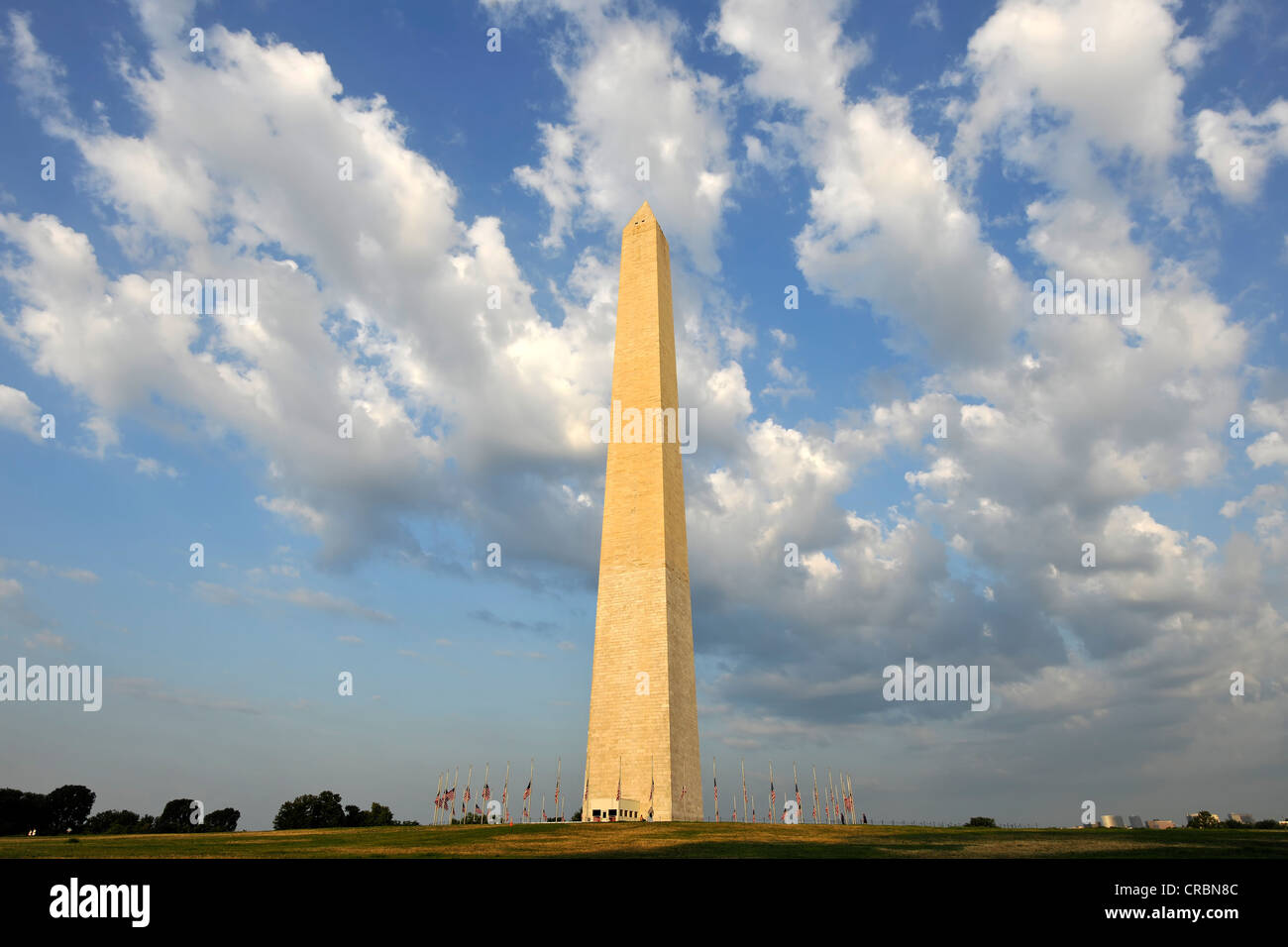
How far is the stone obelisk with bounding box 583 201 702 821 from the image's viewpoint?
4162 centimetres

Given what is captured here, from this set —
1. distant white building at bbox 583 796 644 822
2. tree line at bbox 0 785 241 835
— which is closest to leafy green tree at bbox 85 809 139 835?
tree line at bbox 0 785 241 835

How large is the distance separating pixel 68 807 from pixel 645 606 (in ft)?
204

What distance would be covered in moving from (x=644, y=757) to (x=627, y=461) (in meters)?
15.7

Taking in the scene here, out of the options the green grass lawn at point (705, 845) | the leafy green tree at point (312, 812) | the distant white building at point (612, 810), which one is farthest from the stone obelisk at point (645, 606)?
the leafy green tree at point (312, 812)

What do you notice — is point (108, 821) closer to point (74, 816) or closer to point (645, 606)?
point (74, 816)

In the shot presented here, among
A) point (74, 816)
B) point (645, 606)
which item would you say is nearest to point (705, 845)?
point (645, 606)

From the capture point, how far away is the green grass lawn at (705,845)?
21031mm

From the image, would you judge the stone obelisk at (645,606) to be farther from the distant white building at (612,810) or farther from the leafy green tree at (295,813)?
the leafy green tree at (295,813)

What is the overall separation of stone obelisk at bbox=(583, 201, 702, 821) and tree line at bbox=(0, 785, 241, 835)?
1559 inches

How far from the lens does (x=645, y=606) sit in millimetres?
43656

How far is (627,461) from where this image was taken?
154 feet
